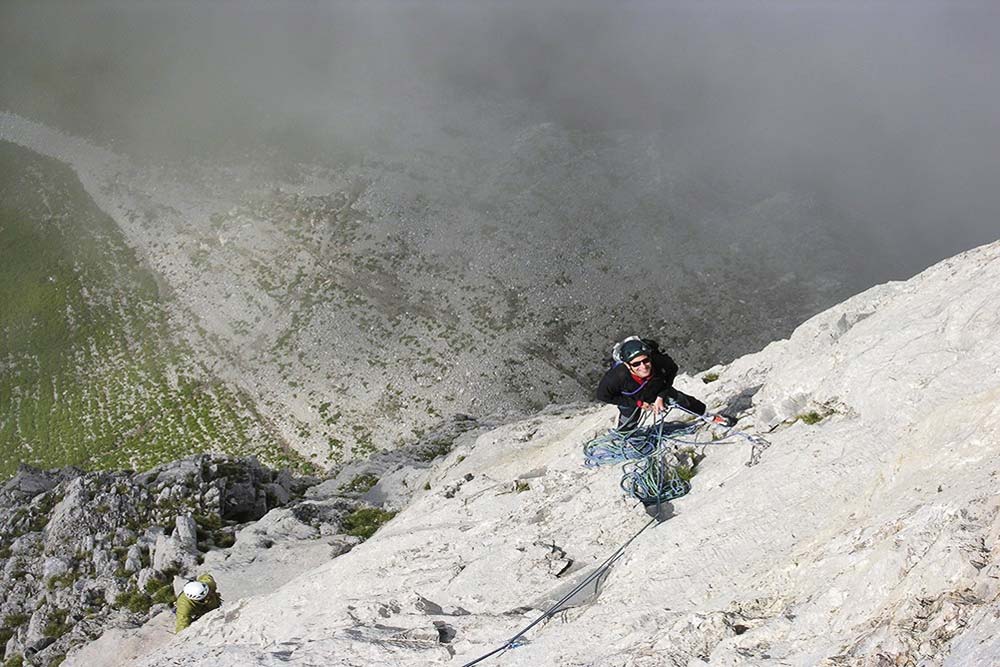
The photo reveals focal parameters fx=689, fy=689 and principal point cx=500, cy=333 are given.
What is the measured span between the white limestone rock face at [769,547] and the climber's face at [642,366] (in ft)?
6.88

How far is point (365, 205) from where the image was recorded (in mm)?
63531

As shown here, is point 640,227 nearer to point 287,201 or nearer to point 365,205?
point 365,205

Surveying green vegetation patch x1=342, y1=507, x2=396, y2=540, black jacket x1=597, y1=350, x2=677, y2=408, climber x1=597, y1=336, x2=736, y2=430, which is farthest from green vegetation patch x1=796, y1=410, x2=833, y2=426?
green vegetation patch x1=342, y1=507, x2=396, y2=540

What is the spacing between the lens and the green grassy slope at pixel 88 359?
1941 inches

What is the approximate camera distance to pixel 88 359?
56656 millimetres

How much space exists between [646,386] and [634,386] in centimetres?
25

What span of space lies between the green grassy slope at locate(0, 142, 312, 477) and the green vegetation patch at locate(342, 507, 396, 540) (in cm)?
2232

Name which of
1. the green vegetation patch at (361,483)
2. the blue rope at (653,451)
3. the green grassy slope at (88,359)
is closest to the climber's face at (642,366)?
the blue rope at (653,451)

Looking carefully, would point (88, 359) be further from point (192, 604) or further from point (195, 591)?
point (195, 591)

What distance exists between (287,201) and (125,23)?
49689mm

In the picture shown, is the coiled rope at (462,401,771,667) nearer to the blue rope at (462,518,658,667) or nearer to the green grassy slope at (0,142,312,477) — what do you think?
the blue rope at (462,518,658,667)

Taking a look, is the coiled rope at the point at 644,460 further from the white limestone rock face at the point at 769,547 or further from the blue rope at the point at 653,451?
the white limestone rock face at the point at 769,547

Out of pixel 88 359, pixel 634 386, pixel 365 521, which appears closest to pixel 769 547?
pixel 634 386

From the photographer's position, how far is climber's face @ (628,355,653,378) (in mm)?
13984
